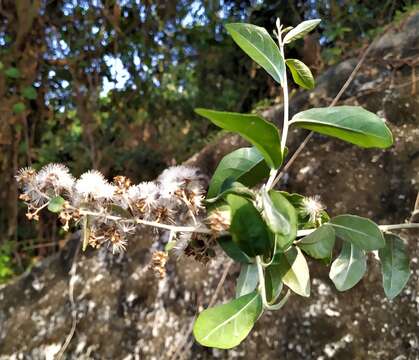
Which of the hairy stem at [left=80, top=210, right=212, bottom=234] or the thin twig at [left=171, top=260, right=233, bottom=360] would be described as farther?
the thin twig at [left=171, top=260, right=233, bottom=360]

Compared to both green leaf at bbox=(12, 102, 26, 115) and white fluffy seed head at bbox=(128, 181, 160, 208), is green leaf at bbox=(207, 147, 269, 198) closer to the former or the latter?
white fluffy seed head at bbox=(128, 181, 160, 208)

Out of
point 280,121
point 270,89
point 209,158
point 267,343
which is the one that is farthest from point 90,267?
point 270,89

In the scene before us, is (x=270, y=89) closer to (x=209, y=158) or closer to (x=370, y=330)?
(x=209, y=158)

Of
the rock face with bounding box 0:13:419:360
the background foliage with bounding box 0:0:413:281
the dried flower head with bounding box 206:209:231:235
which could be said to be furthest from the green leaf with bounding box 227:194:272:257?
the background foliage with bounding box 0:0:413:281

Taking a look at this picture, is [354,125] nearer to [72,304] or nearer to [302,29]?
[302,29]

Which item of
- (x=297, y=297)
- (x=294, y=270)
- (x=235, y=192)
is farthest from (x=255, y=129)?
(x=297, y=297)
